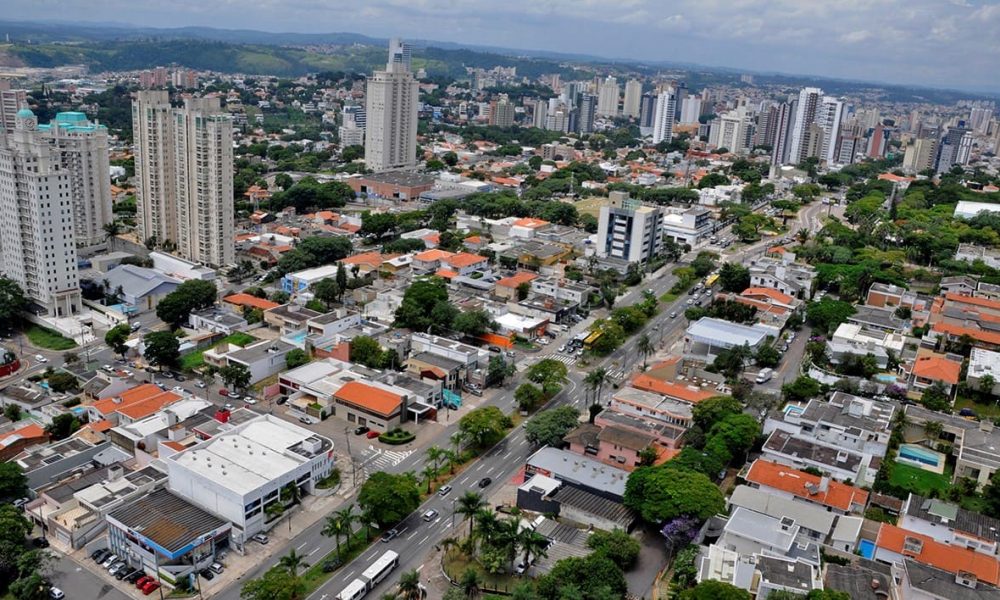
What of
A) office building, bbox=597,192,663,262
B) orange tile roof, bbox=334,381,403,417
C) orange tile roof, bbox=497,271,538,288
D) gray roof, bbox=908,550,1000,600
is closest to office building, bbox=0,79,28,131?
orange tile roof, bbox=497,271,538,288

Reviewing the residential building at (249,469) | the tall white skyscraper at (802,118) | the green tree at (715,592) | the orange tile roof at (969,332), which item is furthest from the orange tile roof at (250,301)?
the tall white skyscraper at (802,118)

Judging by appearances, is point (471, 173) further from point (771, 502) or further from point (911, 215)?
point (771, 502)

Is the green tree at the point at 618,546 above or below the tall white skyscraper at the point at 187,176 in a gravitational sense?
below

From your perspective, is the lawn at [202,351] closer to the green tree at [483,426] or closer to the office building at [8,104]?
the green tree at [483,426]

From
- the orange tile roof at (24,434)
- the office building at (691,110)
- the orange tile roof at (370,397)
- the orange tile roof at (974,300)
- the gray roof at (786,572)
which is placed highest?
the office building at (691,110)

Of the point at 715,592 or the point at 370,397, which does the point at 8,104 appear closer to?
the point at 370,397

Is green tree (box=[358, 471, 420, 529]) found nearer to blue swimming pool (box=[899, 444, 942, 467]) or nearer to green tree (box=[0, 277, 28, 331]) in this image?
blue swimming pool (box=[899, 444, 942, 467])
